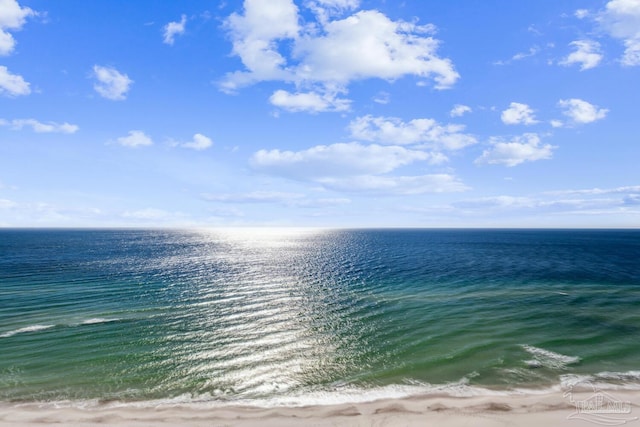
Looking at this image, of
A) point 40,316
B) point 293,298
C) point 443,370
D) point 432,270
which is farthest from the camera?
point 432,270

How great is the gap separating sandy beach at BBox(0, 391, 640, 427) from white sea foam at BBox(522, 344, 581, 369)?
4.50 metres

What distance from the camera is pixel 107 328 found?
34.0 meters

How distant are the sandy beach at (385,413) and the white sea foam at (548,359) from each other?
4.50 m

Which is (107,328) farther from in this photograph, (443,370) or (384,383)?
(443,370)

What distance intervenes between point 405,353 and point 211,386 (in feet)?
54.2

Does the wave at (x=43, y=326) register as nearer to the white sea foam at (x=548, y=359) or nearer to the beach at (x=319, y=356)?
the beach at (x=319, y=356)

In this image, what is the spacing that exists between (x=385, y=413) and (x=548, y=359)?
17232mm

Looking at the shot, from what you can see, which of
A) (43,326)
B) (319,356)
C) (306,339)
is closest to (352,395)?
(319,356)

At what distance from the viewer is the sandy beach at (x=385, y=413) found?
1762 centimetres

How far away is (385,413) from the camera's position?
1852cm

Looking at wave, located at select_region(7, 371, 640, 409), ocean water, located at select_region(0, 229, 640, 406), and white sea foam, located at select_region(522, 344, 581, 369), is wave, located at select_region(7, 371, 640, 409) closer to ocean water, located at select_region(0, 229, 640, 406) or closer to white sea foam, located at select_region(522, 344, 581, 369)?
ocean water, located at select_region(0, 229, 640, 406)

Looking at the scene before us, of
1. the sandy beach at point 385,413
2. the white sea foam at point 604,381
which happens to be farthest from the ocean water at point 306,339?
the sandy beach at point 385,413

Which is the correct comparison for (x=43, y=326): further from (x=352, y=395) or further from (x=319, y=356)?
(x=352, y=395)

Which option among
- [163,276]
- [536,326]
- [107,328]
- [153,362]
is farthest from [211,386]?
[163,276]
